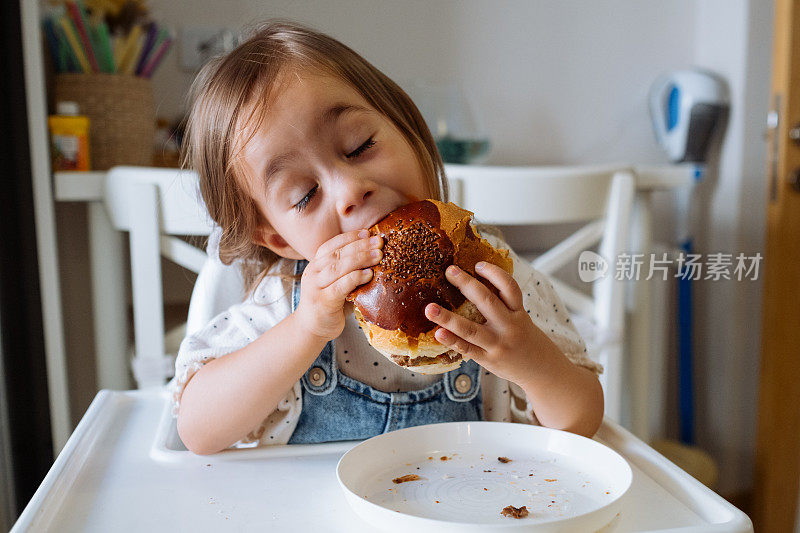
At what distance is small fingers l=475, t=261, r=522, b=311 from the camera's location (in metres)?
0.60

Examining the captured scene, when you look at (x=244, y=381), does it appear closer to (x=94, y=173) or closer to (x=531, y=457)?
(x=531, y=457)

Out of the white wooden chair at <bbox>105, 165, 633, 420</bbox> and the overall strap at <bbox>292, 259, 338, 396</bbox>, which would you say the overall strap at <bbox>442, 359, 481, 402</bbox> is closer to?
the overall strap at <bbox>292, 259, 338, 396</bbox>

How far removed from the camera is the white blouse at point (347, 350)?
82 cm

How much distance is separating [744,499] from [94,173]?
213 centimetres

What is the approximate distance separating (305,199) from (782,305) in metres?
1.71

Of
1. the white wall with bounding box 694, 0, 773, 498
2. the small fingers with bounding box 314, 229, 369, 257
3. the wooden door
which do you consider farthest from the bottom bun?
the white wall with bounding box 694, 0, 773, 498

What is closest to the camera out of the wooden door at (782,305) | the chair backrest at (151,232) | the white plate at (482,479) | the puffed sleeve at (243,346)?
the white plate at (482,479)

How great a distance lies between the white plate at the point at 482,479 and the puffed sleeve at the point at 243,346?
8.7 inches

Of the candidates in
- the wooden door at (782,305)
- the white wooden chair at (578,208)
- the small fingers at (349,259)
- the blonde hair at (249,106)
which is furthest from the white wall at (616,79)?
the small fingers at (349,259)

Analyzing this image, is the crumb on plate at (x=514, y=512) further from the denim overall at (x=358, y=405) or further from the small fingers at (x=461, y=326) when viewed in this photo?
the denim overall at (x=358, y=405)

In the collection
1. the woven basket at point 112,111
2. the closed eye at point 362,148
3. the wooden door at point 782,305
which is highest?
the woven basket at point 112,111

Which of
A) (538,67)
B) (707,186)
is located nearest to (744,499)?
(707,186)

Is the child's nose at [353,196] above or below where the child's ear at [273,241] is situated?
above

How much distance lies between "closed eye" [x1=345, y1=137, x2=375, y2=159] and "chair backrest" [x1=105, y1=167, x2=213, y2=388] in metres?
0.76
